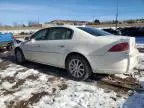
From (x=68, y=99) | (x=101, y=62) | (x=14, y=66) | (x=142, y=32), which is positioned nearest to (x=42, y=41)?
(x=14, y=66)

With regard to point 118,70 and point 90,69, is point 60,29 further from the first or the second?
point 118,70

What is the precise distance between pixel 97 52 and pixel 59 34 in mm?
1678

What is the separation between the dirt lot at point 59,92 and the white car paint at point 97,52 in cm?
51

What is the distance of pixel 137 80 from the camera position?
22.2ft

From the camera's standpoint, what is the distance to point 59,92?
5.93m

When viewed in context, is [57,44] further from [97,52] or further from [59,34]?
[97,52]

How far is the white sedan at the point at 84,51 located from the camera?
6105 millimetres

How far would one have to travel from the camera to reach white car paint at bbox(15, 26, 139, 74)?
6.11 m

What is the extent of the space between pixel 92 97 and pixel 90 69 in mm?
1255

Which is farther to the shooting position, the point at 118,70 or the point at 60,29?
the point at 60,29

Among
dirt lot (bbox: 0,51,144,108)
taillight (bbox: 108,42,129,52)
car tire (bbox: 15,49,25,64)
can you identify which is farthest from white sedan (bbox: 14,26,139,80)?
car tire (bbox: 15,49,25,64)

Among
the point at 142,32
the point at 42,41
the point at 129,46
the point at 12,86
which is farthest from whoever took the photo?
the point at 142,32

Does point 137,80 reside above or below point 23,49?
below

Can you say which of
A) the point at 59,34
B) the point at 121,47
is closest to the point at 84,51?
the point at 121,47
